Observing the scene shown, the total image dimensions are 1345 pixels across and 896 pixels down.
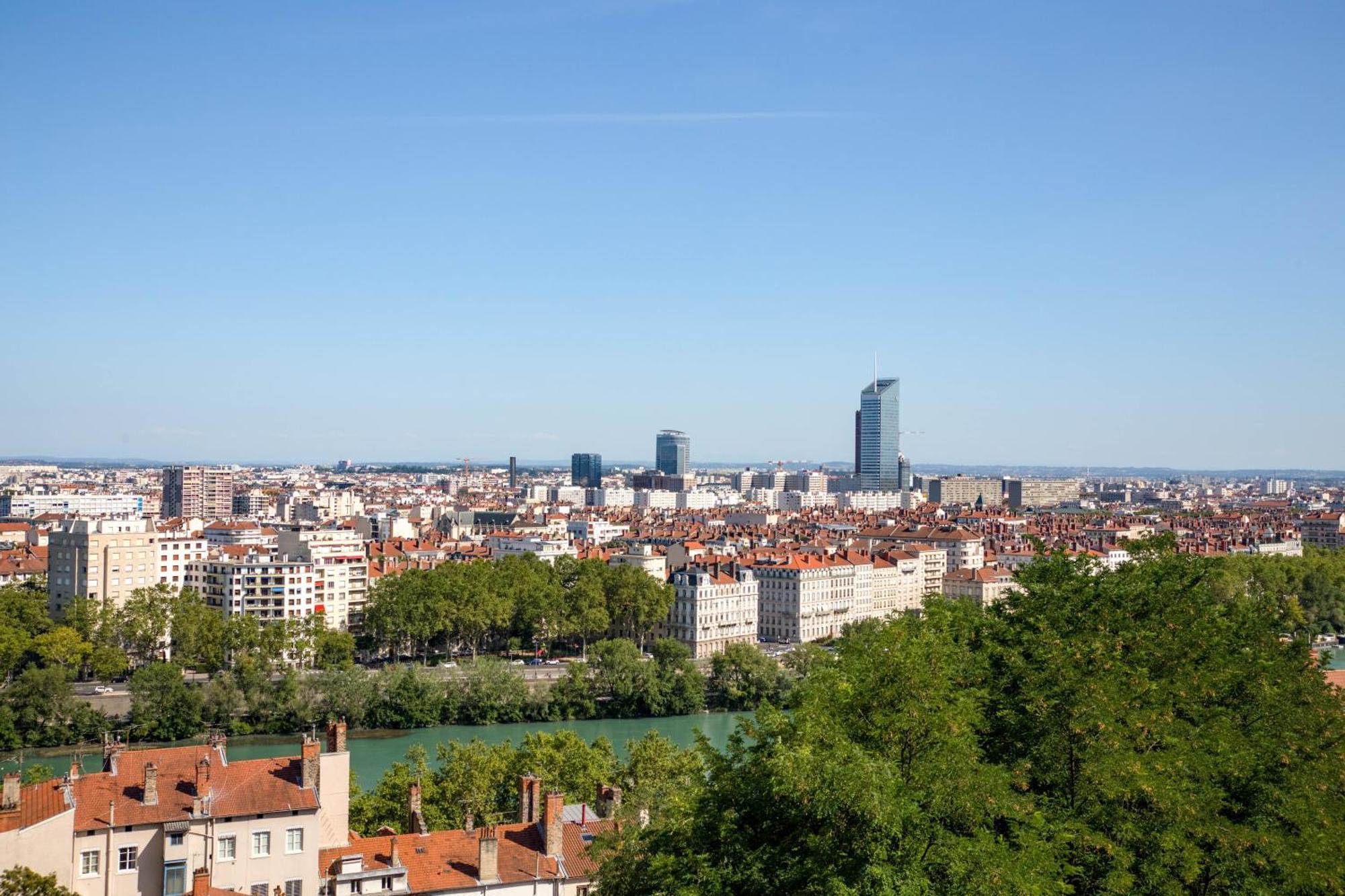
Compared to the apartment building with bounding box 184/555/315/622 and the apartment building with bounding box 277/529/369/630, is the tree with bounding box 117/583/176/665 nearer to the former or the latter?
the apartment building with bounding box 184/555/315/622

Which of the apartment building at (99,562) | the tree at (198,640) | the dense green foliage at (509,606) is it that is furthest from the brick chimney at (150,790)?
the apartment building at (99,562)

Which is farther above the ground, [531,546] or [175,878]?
[531,546]

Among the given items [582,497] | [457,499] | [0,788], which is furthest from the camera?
[582,497]

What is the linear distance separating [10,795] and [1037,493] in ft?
507

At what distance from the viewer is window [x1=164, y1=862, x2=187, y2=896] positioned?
47.3 feet

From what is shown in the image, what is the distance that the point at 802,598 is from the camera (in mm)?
55406

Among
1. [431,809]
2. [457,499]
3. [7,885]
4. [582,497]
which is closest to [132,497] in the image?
[457,499]

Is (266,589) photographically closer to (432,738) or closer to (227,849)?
(432,738)

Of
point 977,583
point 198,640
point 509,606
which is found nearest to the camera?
point 198,640

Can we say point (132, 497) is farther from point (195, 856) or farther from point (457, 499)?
point (195, 856)

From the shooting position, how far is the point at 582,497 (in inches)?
6176

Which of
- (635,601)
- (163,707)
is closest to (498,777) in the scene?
(163,707)

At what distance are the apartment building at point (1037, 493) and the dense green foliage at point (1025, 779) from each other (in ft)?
457

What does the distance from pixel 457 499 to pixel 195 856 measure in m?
121
